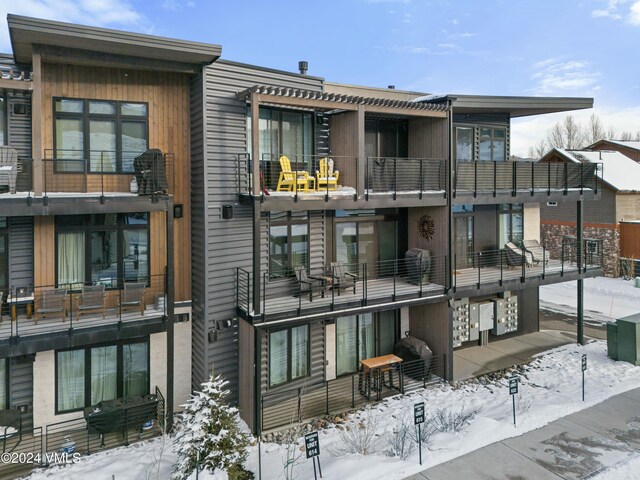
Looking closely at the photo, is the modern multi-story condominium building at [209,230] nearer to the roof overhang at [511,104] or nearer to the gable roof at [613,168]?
the roof overhang at [511,104]

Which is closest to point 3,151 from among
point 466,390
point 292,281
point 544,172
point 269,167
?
point 269,167

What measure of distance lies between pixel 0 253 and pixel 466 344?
14.1 metres

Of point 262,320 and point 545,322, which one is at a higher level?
point 262,320

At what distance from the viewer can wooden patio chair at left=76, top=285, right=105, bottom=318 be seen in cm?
1037

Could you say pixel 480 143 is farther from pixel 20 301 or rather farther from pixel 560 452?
pixel 20 301

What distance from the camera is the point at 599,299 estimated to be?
23.4 meters

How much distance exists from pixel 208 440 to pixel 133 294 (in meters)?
4.44

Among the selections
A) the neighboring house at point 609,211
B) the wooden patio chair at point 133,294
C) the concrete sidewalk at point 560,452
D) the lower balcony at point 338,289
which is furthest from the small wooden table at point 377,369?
the neighboring house at point 609,211

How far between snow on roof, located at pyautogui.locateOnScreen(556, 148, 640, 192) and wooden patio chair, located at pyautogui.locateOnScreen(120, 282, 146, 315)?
27.0 metres

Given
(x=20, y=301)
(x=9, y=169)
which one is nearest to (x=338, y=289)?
(x=20, y=301)

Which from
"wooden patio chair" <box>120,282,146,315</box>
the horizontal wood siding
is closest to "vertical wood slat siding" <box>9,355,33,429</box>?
"wooden patio chair" <box>120,282,146,315</box>

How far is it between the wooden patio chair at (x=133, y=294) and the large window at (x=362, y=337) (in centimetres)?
549

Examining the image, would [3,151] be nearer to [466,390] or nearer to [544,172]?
[466,390]

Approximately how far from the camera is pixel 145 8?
59.8ft
